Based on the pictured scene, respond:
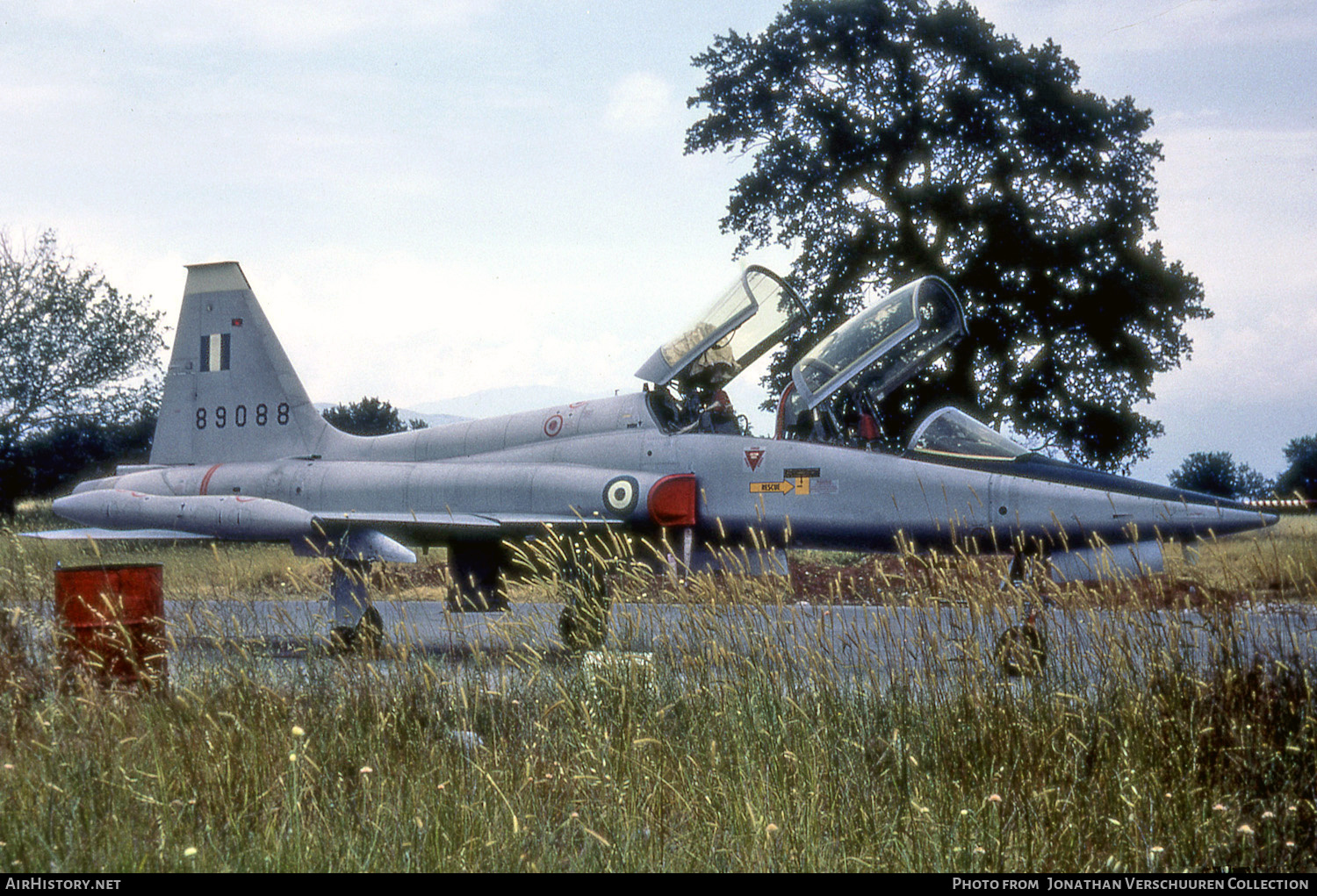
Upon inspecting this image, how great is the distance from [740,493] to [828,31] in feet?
64.8

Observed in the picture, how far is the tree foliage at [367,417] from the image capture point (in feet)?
117

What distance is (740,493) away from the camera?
8.82m

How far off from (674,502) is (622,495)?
539 mm

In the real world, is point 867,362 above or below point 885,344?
below

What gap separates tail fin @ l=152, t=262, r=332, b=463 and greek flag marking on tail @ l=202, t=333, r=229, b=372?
0.4 inches

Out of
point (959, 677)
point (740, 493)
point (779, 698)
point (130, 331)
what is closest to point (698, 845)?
point (779, 698)

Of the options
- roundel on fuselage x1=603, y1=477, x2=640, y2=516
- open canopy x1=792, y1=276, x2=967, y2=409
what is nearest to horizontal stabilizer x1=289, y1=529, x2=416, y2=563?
roundel on fuselage x1=603, y1=477, x2=640, y2=516

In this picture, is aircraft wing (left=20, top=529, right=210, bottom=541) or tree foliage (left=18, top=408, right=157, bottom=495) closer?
aircraft wing (left=20, top=529, right=210, bottom=541)

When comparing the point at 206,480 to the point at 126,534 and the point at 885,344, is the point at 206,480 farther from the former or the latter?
the point at 885,344

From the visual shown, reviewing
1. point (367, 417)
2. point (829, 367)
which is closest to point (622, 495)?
point (829, 367)

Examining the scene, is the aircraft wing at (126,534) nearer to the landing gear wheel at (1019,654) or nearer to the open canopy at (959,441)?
the open canopy at (959,441)

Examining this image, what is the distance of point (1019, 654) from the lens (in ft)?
15.4

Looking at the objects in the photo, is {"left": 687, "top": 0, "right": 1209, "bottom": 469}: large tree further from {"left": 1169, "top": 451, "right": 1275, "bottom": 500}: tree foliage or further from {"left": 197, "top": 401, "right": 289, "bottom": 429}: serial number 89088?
{"left": 197, "top": 401, "right": 289, "bottom": 429}: serial number 89088

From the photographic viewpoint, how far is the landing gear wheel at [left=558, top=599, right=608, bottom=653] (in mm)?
5613
